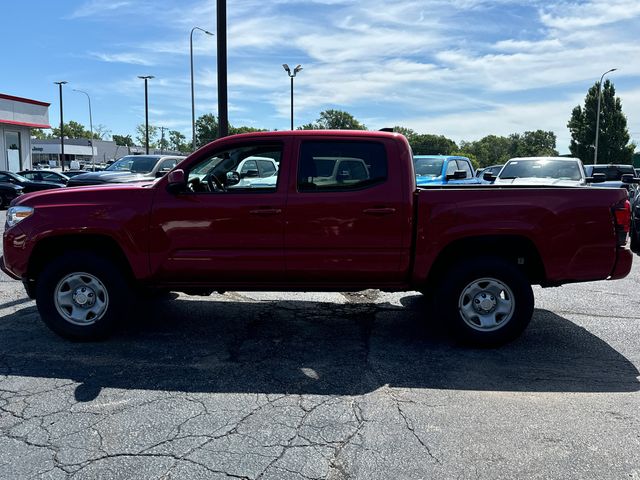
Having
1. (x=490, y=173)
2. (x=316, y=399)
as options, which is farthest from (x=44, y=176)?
(x=316, y=399)

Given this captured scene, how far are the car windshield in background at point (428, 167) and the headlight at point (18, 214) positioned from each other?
30.8 ft

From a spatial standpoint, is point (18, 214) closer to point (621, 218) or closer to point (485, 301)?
point (485, 301)

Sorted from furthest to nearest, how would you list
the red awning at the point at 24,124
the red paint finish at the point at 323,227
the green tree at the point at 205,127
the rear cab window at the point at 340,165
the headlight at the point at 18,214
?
the green tree at the point at 205,127 → the red awning at the point at 24,124 → the headlight at the point at 18,214 → the rear cab window at the point at 340,165 → the red paint finish at the point at 323,227

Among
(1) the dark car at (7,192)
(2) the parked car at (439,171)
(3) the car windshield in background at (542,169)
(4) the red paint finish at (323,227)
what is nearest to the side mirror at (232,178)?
(4) the red paint finish at (323,227)

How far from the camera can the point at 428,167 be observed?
13.2m

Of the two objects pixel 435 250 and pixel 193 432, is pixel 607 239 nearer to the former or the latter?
pixel 435 250

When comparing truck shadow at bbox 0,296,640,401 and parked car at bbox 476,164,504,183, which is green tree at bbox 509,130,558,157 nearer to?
parked car at bbox 476,164,504,183

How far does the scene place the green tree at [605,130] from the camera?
5056 cm

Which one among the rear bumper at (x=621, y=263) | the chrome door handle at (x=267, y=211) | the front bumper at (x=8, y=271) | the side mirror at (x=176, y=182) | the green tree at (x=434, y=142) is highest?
the green tree at (x=434, y=142)

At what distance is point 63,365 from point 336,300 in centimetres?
328

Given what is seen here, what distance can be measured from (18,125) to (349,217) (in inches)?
1417

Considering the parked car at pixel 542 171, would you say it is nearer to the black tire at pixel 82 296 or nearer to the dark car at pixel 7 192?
the black tire at pixel 82 296

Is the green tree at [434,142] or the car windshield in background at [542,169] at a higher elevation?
the green tree at [434,142]

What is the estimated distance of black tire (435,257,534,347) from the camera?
488cm
